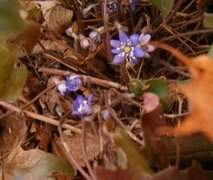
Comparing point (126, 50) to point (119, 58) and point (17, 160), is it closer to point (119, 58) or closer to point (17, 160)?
point (119, 58)

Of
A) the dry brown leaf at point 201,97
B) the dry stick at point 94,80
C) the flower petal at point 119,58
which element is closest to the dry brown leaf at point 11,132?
the dry stick at point 94,80

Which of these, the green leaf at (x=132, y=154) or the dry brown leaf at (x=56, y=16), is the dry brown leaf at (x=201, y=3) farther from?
the green leaf at (x=132, y=154)

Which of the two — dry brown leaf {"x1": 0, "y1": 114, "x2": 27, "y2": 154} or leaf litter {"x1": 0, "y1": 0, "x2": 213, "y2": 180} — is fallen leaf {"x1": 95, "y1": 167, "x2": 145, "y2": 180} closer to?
leaf litter {"x1": 0, "y1": 0, "x2": 213, "y2": 180}

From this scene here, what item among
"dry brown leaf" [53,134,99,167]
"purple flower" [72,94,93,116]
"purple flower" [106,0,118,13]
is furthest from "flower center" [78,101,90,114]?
"purple flower" [106,0,118,13]

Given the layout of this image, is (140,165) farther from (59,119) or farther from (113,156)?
(59,119)

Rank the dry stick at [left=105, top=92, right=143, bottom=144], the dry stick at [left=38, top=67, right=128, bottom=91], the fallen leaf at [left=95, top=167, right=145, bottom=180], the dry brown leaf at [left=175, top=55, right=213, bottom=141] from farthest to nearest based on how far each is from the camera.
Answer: the dry stick at [left=38, top=67, right=128, bottom=91] → the dry stick at [left=105, top=92, right=143, bottom=144] → the fallen leaf at [left=95, top=167, right=145, bottom=180] → the dry brown leaf at [left=175, top=55, right=213, bottom=141]

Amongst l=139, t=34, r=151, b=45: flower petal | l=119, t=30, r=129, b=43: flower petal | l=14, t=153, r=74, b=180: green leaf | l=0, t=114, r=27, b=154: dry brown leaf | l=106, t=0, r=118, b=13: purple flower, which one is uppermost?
l=106, t=0, r=118, b=13: purple flower
